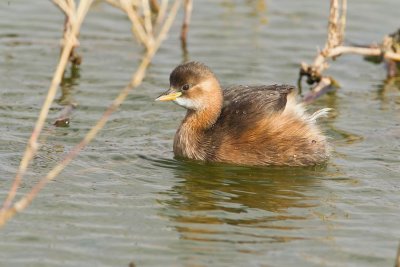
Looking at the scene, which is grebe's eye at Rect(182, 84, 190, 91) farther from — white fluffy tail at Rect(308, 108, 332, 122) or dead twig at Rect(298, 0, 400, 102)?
dead twig at Rect(298, 0, 400, 102)

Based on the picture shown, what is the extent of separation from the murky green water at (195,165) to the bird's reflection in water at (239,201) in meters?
0.02

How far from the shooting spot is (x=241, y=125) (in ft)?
30.6

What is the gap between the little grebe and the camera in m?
9.33

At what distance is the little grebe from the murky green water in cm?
17

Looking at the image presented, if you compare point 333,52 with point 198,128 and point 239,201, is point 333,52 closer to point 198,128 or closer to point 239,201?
point 198,128

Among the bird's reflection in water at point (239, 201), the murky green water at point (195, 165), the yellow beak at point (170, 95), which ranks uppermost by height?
the yellow beak at point (170, 95)

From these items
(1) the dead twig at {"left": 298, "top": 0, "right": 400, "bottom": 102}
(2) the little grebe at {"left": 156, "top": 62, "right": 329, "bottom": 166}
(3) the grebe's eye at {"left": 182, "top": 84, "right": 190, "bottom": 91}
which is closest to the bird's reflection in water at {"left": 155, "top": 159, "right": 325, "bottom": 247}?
(2) the little grebe at {"left": 156, "top": 62, "right": 329, "bottom": 166}

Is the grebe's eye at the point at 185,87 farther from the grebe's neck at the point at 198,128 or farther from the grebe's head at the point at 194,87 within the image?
the grebe's neck at the point at 198,128

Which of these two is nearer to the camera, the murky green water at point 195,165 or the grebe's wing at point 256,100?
the murky green water at point 195,165

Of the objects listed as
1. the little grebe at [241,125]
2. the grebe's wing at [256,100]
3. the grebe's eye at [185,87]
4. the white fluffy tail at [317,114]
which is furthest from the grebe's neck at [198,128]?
the white fluffy tail at [317,114]

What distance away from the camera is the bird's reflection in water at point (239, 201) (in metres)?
7.54

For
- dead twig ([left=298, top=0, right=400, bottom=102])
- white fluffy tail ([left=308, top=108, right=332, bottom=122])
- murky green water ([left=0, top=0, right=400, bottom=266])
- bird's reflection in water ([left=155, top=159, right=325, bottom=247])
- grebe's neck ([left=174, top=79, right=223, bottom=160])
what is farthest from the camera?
dead twig ([left=298, top=0, right=400, bottom=102])

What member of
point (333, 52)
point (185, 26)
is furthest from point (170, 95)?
point (185, 26)

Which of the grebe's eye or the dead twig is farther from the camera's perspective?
the dead twig
